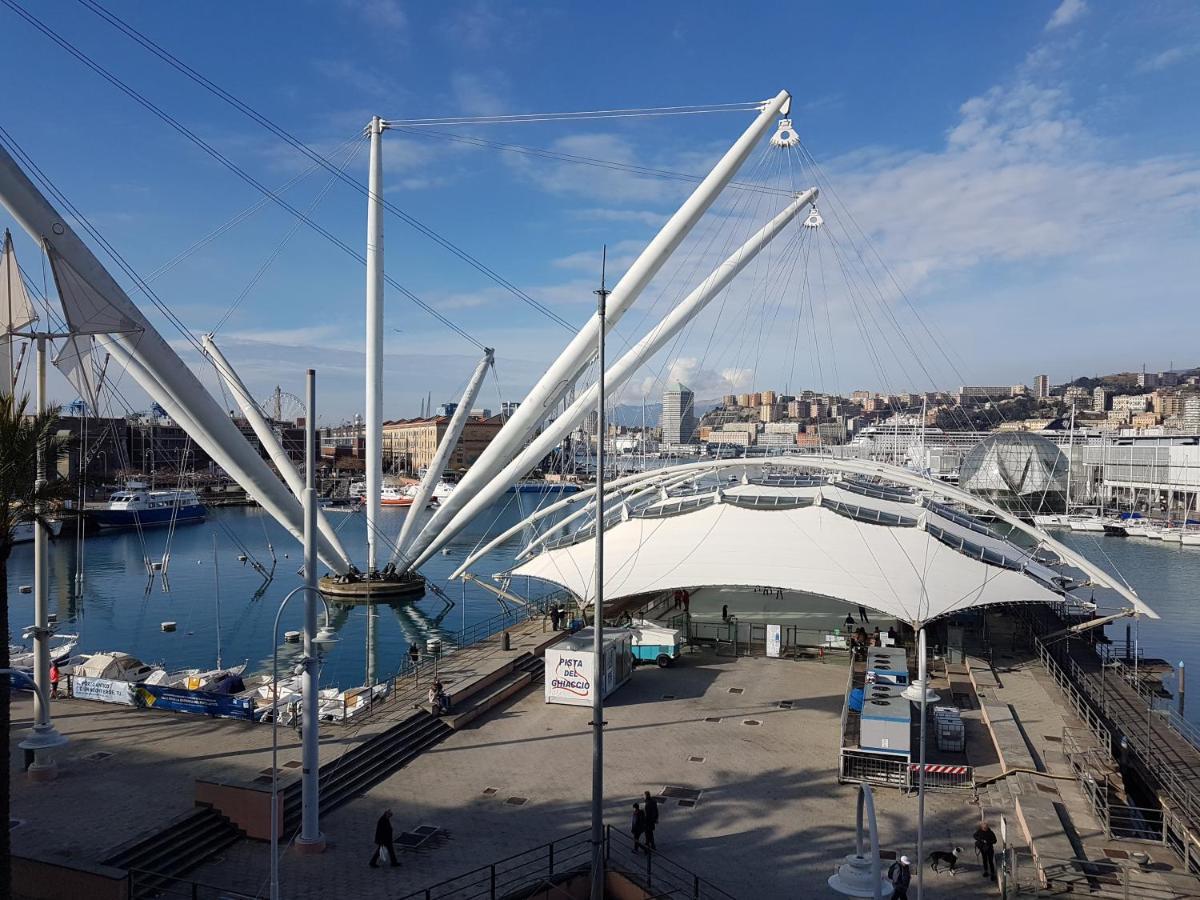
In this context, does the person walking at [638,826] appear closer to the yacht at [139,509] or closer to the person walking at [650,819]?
the person walking at [650,819]

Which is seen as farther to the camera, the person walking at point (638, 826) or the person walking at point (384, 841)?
the person walking at point (638, 826)

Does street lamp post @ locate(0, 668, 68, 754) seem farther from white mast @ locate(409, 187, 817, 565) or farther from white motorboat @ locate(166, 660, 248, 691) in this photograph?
white mast @ locate(409, 187, 817, 565)

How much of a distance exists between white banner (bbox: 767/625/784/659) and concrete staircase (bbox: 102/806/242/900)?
57.7ft

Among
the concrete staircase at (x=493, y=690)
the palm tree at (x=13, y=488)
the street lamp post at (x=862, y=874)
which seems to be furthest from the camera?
the concrete staircase at (x=493, y=690)

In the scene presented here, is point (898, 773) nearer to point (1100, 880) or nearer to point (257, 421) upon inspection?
point (1100, 880)

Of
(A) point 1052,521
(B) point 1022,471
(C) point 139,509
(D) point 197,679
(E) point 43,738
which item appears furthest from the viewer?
(B) point 1022,471

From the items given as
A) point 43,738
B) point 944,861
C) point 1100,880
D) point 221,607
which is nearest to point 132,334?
point 43,738

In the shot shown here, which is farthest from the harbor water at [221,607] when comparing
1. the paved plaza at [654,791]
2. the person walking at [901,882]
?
the person walking at [901,882]

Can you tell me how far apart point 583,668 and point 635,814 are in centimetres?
809

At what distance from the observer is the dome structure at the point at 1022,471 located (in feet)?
Result: 317

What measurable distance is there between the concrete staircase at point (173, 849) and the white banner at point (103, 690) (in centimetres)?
811

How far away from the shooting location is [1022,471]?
96688 mm

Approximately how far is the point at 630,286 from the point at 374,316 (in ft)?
64.5

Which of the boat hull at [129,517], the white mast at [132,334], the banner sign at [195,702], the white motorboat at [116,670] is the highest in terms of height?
the white mast at [132,334]
